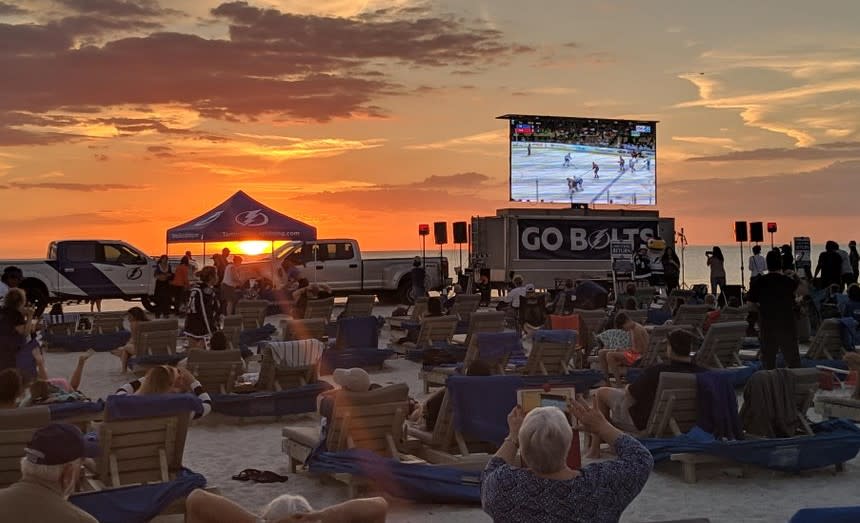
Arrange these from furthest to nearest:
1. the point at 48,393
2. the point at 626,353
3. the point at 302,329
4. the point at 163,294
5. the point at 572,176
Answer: the point at 572,176
the point at 163,294
the point at 302,329
the point at 626,353
the point at 48,393

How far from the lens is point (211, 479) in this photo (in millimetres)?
8500

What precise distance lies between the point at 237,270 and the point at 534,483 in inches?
957

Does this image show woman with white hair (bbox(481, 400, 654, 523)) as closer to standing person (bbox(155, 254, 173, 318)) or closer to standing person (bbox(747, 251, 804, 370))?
standing person (bbox(747, 251, 804, 370))

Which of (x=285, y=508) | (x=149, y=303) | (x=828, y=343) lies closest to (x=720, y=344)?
(x=828, y=343)

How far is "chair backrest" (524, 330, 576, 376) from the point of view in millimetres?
12234

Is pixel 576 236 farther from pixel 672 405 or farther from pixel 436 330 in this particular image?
pixel 672 405

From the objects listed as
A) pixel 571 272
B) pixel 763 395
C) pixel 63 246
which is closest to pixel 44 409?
pixel 763 395

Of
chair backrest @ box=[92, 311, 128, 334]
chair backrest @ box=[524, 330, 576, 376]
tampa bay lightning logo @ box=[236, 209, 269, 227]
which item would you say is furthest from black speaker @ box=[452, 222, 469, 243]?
chair backrest @ box=[524, 330, 576, 376]

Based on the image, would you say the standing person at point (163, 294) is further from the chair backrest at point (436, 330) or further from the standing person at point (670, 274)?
the standing person at point (670, 274)

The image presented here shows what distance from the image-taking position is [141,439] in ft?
23.4

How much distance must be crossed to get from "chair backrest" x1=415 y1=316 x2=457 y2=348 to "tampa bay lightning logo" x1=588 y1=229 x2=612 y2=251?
16056mm

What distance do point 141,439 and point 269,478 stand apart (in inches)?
57.3

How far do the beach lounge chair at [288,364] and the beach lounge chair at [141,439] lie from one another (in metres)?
4.33

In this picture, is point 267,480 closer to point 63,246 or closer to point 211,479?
point 211,479
